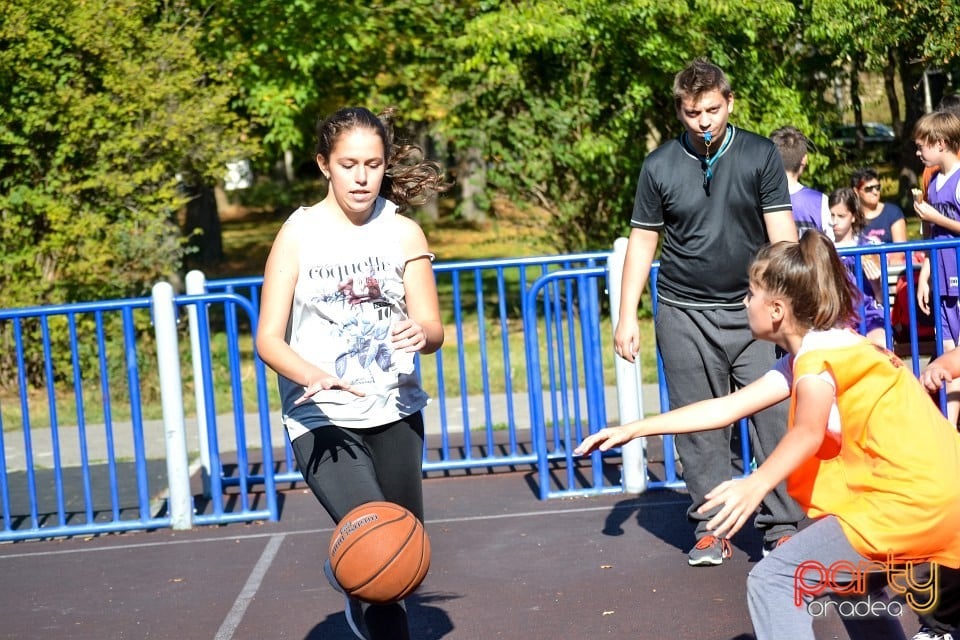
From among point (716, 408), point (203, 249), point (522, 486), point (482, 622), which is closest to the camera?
point (716, 408)

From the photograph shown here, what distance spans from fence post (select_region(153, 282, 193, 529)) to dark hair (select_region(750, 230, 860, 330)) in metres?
4.38

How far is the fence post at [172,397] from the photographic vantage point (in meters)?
7.35

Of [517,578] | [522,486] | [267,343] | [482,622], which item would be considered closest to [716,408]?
[267,343]

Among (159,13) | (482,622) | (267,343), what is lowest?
(482,622)

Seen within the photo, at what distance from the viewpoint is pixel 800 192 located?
780 centimetres

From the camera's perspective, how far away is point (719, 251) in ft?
19.1

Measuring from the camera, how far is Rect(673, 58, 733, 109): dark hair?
5.59 metres

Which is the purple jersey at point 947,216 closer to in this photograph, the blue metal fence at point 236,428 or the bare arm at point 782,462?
the blue metal fence at point 236,428

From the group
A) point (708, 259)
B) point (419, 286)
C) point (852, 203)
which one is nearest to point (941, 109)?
point (852, 203)

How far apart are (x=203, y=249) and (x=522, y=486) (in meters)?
19.1

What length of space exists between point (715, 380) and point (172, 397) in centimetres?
316

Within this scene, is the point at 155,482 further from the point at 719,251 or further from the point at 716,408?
the point at 716,408

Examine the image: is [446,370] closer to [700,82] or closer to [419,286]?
[700,82]

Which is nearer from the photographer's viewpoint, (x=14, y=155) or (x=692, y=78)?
(x=692, y=78)
